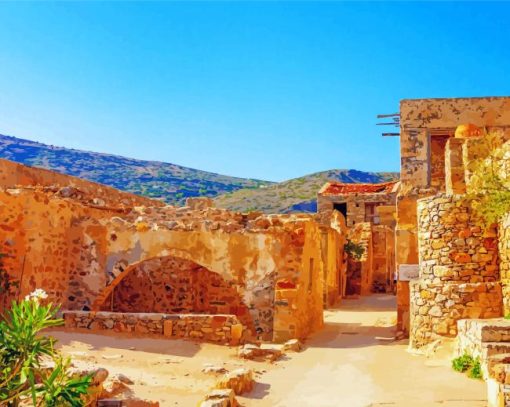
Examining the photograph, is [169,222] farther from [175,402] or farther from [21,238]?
[175,402]

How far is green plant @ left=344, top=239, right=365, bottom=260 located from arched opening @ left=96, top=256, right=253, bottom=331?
1308cm

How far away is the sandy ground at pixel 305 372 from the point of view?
7976 millimetres

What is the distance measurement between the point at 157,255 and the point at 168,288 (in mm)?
3343

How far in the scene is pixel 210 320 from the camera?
11.8 m

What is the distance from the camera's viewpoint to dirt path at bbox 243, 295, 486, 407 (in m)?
7.83

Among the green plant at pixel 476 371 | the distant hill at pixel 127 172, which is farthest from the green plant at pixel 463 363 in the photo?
the distant hill at pixel 127 172

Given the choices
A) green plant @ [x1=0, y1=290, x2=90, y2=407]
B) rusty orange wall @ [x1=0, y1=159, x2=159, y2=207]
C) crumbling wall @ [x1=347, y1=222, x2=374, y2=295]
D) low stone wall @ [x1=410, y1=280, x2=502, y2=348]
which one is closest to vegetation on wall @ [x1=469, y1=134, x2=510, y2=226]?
low stone wall @ [x1=410, y1=280, x2=502, y2=348]

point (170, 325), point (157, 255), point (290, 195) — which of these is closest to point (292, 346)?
point (170, 325)

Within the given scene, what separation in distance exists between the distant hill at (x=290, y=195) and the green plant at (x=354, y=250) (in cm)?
2946

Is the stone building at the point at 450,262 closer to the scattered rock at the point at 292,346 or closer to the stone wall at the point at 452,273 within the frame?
the stone wall at the point at 452,273

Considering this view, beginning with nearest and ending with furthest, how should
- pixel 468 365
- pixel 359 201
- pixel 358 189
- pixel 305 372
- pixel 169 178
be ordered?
pixel 468 365 < pixel 305 372 < pixel 359 201 < pixel 358 189 < pixel 169 178

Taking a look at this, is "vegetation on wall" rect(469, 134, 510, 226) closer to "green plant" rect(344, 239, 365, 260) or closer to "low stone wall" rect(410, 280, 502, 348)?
"low stone wall" rect(410, 280, 502, 348)

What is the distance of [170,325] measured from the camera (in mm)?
11820

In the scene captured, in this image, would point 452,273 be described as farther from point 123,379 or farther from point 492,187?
point 123,379
